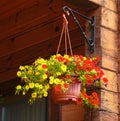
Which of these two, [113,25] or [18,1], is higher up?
[18,1]

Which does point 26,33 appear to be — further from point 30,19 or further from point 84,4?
point 84,4

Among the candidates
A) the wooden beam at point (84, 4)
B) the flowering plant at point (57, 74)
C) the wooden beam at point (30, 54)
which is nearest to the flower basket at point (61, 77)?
the flowering plant at point (57, 74)

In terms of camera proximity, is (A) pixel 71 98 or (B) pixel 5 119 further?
(B) pixel 5 119

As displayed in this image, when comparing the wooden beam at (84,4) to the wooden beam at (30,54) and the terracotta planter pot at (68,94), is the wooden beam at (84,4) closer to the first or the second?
the wooden beam at (30,54)

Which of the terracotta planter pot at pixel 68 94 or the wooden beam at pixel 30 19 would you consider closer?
the terracotta planter pot at pixel 68 94

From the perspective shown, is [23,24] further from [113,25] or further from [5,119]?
[113,25]

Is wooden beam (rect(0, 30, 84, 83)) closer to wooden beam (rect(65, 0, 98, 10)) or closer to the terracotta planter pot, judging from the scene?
wooden beam (rect(65, 0, 98, 10))

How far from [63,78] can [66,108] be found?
0.76 m

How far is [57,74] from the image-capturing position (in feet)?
11.1

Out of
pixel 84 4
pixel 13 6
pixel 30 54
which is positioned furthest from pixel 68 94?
pixel 13 6

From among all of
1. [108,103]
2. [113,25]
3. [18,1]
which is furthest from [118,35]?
[18,1]

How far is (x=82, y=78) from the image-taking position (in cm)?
344

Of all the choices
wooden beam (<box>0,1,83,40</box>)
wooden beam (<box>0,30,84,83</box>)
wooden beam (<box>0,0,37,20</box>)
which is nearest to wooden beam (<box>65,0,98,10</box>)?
wooden beam (<box>0,30,84,83</box>)

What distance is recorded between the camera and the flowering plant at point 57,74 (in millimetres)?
3369
